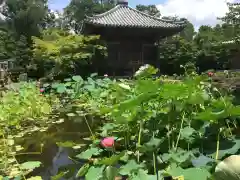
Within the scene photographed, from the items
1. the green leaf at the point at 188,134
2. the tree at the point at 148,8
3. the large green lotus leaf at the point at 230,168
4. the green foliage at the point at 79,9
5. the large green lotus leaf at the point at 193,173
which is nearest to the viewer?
the large green lotus leaf at the point at 230,168

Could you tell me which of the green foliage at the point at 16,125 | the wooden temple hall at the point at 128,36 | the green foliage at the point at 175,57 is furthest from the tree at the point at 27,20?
the green foliage at the point at 16,125

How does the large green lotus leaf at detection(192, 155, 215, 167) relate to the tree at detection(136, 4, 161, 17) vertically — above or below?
below

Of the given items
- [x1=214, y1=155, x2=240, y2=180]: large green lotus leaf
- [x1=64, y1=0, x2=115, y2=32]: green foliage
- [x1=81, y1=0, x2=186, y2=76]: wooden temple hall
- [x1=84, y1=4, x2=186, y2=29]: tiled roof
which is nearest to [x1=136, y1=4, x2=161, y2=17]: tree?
[x1=64, y1=0, x2=115, y2=32]: green foliage

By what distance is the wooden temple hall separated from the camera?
12892 millimetres

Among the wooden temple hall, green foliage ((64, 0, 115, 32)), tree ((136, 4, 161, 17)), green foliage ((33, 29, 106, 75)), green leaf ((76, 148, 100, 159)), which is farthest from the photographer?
tree ((136, 4, 161, 17))

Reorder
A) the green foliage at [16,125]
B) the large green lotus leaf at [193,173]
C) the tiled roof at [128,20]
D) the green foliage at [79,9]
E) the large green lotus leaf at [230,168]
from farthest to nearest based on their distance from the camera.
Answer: the green foliage at [79,9] → the tiled roof at [128,20] → the green foliage at [16,125] → the large green lotus leaf at [193,173] → the large green lotus leaf at [230,168]

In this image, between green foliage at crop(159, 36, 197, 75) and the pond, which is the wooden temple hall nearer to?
green foliage at crop(159, 36, 197, 75)

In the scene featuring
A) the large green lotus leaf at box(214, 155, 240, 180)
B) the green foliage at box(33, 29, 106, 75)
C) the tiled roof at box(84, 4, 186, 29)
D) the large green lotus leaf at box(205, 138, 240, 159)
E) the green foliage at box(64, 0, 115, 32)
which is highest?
the green foliage at box(64, 0, 115, 32)

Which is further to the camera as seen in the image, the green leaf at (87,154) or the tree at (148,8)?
the tree at (148,8)

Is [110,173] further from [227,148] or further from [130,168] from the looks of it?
[227,148]

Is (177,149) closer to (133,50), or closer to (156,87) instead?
(156,87)

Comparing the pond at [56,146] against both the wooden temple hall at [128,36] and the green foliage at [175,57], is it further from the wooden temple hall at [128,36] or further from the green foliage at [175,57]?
the green foliage at [175,57]

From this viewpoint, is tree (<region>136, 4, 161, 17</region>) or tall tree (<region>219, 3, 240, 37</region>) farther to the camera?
tree (<region>136, 4, 161, 17</region>)

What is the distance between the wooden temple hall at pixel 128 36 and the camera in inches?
508
